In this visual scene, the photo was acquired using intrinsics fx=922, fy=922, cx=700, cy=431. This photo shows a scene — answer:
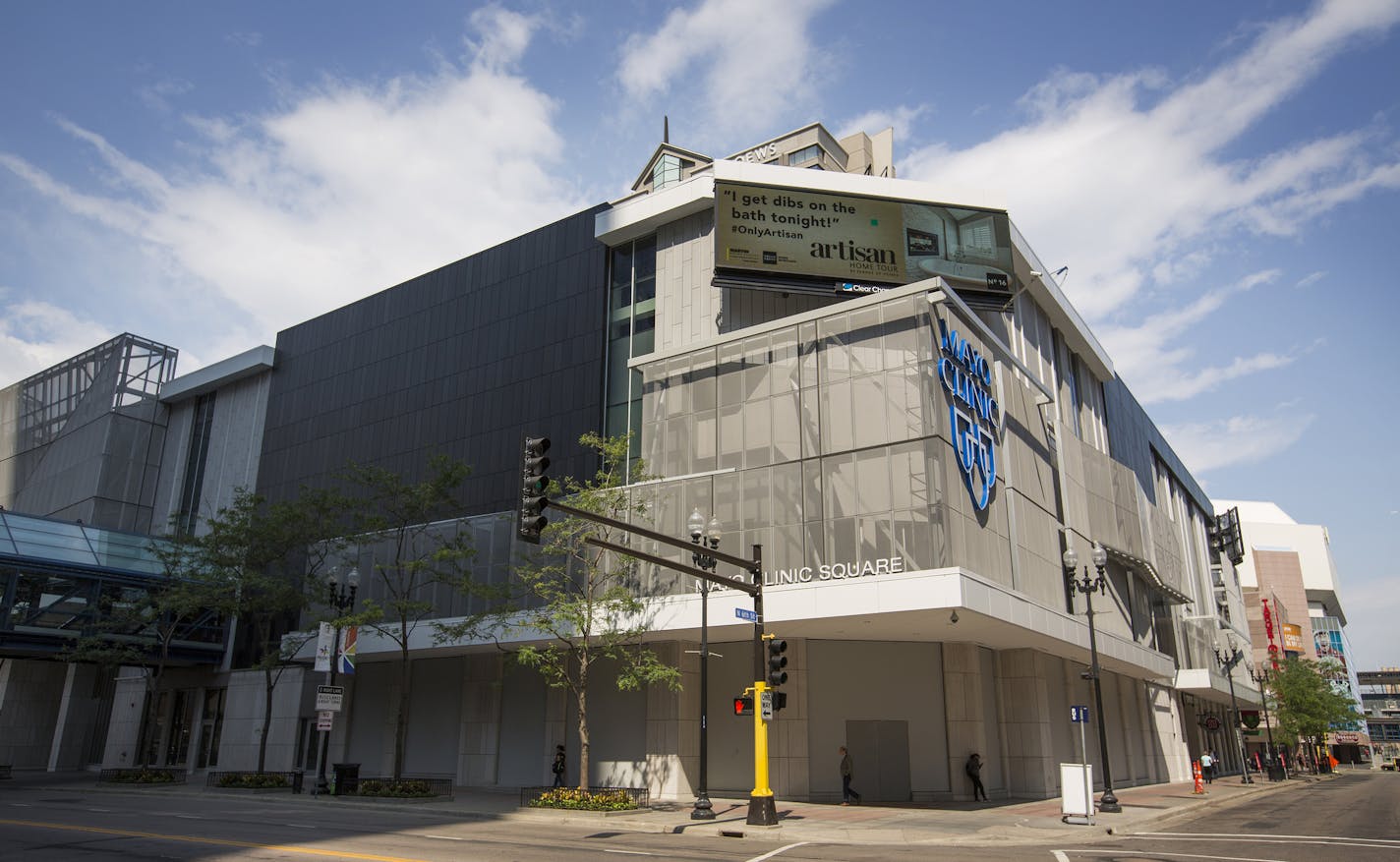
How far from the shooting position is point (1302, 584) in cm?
14050

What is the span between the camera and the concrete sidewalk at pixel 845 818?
21594 mm

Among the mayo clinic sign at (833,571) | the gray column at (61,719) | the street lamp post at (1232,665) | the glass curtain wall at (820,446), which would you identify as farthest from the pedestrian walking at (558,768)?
the street lamp post at (1232,665)

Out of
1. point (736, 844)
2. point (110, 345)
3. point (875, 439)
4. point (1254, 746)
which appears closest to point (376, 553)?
point (875, 439)

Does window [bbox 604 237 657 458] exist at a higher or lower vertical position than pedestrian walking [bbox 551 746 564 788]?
higher

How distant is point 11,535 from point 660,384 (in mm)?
34025

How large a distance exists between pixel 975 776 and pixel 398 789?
19.7m

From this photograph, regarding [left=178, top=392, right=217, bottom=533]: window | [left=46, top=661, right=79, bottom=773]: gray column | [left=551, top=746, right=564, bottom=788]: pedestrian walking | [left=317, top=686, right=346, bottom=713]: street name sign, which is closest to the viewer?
[left=317, top=686, right=346, bottom=713]: street name sign

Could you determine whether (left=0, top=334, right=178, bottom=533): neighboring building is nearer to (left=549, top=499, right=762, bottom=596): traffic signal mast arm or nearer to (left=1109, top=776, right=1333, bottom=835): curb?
(left=549, top=499, right=762, bottom=596): traffic signal mast arm

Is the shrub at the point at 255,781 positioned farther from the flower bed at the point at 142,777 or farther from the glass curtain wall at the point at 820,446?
the glass curtain wall at the point at 820,446

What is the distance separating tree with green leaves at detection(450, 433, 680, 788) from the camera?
29016 mm

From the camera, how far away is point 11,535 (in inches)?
1785

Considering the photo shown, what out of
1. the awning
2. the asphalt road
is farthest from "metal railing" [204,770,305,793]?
the awning

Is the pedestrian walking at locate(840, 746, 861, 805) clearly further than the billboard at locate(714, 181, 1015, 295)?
No

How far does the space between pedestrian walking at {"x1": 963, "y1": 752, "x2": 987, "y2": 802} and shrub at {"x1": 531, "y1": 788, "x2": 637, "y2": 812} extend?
1212cm
